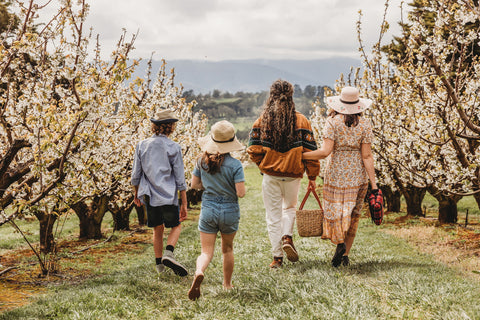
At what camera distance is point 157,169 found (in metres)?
5.79

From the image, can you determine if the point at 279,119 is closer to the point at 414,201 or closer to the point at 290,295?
the point at 290,295

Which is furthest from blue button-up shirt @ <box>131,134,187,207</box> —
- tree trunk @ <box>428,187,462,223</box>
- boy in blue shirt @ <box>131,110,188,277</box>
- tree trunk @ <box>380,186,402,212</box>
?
tree trunk @ <box>380,186,402,212</box>

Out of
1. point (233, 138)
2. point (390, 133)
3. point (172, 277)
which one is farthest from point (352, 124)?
point (390, 133)

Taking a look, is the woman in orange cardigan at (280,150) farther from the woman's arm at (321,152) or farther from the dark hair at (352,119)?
the dark hair at (352,119)

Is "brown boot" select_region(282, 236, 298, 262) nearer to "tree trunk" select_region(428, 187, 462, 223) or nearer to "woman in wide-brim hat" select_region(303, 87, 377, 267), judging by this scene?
"woman in wide-brim hat" select_region(303, 87, 377, 267)

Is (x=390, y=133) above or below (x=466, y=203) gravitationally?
above

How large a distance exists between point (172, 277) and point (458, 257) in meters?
5.03

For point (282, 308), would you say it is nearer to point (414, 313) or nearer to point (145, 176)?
point (414, 313)

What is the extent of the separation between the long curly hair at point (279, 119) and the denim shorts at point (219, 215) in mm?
1246

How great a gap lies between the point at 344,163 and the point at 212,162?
80.0 inches

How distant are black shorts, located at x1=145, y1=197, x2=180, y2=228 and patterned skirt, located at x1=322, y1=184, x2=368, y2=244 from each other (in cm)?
214

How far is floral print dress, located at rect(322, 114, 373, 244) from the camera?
5824 millimetres

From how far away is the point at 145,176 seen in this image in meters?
5.96

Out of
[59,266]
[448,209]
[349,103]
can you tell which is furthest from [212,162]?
[448,209]
